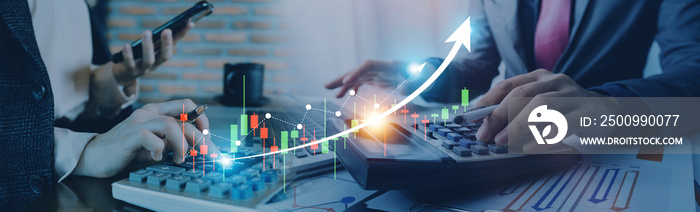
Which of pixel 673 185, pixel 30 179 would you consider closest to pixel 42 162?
pixel 30 179

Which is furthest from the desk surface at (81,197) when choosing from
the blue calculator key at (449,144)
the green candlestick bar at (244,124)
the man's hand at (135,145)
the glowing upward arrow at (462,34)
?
the glowing upward arrow at (462,34)

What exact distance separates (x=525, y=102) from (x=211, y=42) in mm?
421

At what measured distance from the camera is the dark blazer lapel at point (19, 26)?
428 mm

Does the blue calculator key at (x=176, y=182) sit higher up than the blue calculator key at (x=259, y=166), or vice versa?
the blue calculator key at (x=259, y=166)

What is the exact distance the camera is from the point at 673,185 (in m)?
0.37

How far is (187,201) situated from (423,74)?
1.23 feet

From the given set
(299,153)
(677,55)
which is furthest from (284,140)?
(677,55)


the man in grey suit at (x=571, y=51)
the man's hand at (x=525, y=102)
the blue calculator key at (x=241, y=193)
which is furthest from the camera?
the man in grey suit at (x=571, y=51)

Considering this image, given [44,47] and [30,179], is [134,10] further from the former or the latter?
[30,179]

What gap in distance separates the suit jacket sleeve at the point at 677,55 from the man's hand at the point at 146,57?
0.59 meters

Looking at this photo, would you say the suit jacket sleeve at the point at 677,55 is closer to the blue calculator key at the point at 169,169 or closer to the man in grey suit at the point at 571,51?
the man in grey suit at the point at 571,51

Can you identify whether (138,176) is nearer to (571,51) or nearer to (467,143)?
(467,143)

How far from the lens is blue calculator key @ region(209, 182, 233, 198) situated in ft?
1.04

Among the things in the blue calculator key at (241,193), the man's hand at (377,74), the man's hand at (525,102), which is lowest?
the blue calculator key at (241,193)
